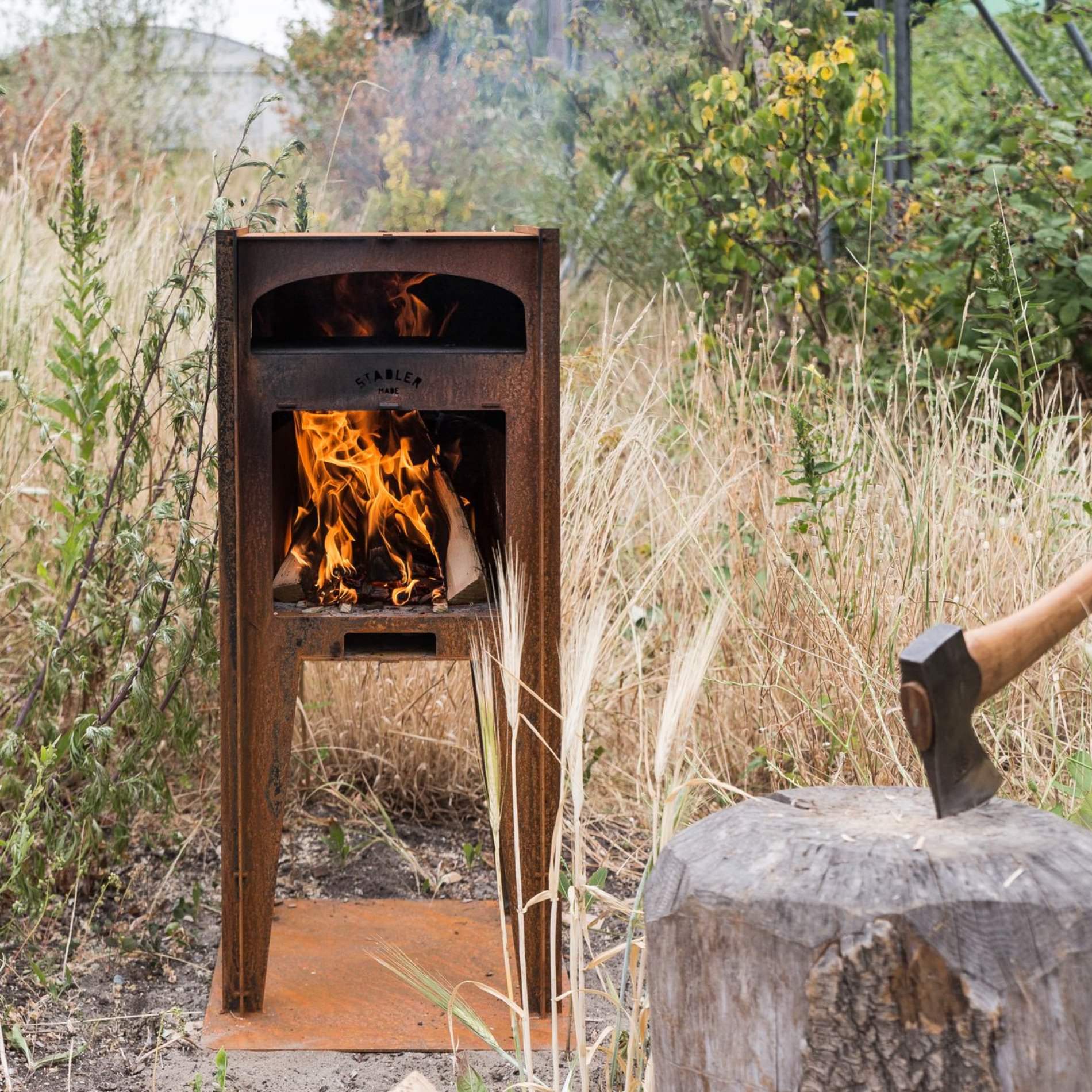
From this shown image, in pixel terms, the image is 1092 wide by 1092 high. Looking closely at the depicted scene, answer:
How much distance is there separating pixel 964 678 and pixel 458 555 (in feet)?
4.08

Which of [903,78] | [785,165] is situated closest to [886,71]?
[903,78]

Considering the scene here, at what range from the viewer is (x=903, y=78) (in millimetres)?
5969

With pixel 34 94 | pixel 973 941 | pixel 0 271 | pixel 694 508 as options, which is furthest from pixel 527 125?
pixel 973 941

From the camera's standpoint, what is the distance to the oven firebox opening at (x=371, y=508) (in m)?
2.52

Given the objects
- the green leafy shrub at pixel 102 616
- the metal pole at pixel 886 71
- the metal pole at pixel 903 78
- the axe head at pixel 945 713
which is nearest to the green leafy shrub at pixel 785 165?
the metal pole at pixel 886 71

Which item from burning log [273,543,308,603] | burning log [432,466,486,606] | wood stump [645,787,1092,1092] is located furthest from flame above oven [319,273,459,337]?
wood stump [645,787,1092,1092]

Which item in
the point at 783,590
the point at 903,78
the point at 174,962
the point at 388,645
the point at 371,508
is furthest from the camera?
A: the point at 903,78

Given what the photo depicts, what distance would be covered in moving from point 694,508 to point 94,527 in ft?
4.98

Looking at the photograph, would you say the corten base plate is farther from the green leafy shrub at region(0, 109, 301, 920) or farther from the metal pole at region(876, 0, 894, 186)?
the metal pole at region(876, 0, 894, 186)

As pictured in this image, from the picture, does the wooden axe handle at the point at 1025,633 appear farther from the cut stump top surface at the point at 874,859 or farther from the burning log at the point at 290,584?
the burning log at the point at 290,584

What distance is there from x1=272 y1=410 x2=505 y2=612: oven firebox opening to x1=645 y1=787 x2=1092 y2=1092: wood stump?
117 centimetres

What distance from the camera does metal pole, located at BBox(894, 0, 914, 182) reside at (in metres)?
5.77

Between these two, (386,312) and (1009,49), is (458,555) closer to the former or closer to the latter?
(386,312)

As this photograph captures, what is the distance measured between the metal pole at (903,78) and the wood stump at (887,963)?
472 cm
